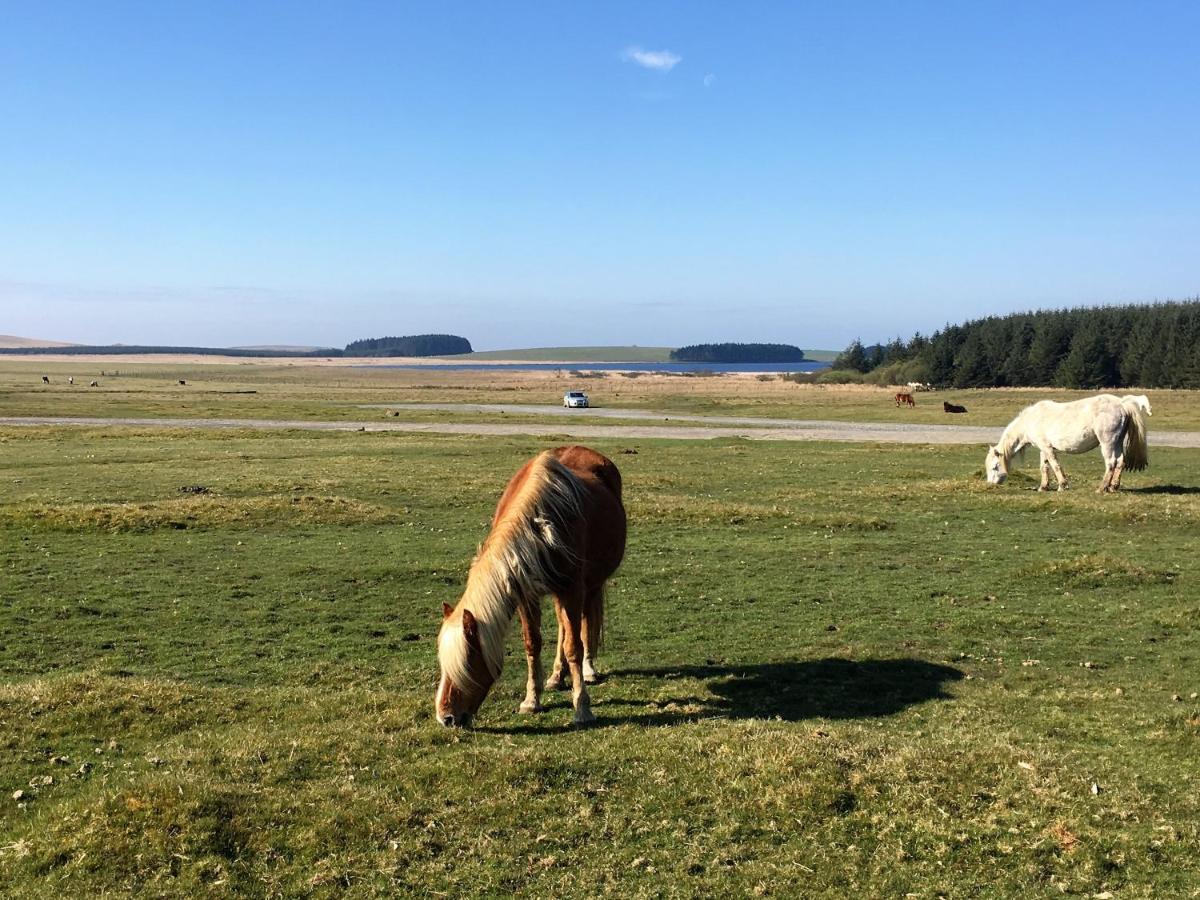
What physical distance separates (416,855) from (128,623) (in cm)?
797

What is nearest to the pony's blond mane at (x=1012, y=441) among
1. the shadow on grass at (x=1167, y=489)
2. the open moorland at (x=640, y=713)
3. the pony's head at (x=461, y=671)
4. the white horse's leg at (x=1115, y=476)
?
the white horse's leg at (x=1115, y=476)

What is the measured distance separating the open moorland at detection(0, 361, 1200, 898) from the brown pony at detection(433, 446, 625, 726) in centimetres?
42

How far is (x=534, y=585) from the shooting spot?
25.8 feet

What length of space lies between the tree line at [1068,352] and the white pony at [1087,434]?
69.6 m

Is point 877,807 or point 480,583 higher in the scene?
point 480,583

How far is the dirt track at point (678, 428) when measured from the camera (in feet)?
141

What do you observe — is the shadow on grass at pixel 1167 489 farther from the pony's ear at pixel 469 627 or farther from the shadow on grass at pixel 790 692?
the pony's ear at pixel 469 627

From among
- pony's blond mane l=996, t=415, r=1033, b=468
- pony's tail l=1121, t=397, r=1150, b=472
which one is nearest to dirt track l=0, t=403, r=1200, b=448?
pony's blond mane l=996, t=415, r=1033, b=468

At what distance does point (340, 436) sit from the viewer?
141 ft

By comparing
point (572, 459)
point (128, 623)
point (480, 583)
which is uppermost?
point (572, 459)

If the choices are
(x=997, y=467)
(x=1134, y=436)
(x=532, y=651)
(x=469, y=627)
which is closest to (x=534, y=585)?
(x=469, y=627)

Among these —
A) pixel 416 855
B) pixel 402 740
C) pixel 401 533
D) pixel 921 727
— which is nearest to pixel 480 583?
pixel 402 740

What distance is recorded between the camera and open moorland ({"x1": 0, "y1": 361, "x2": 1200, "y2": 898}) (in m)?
5.58

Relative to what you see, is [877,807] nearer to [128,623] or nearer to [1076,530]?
[128,623]
